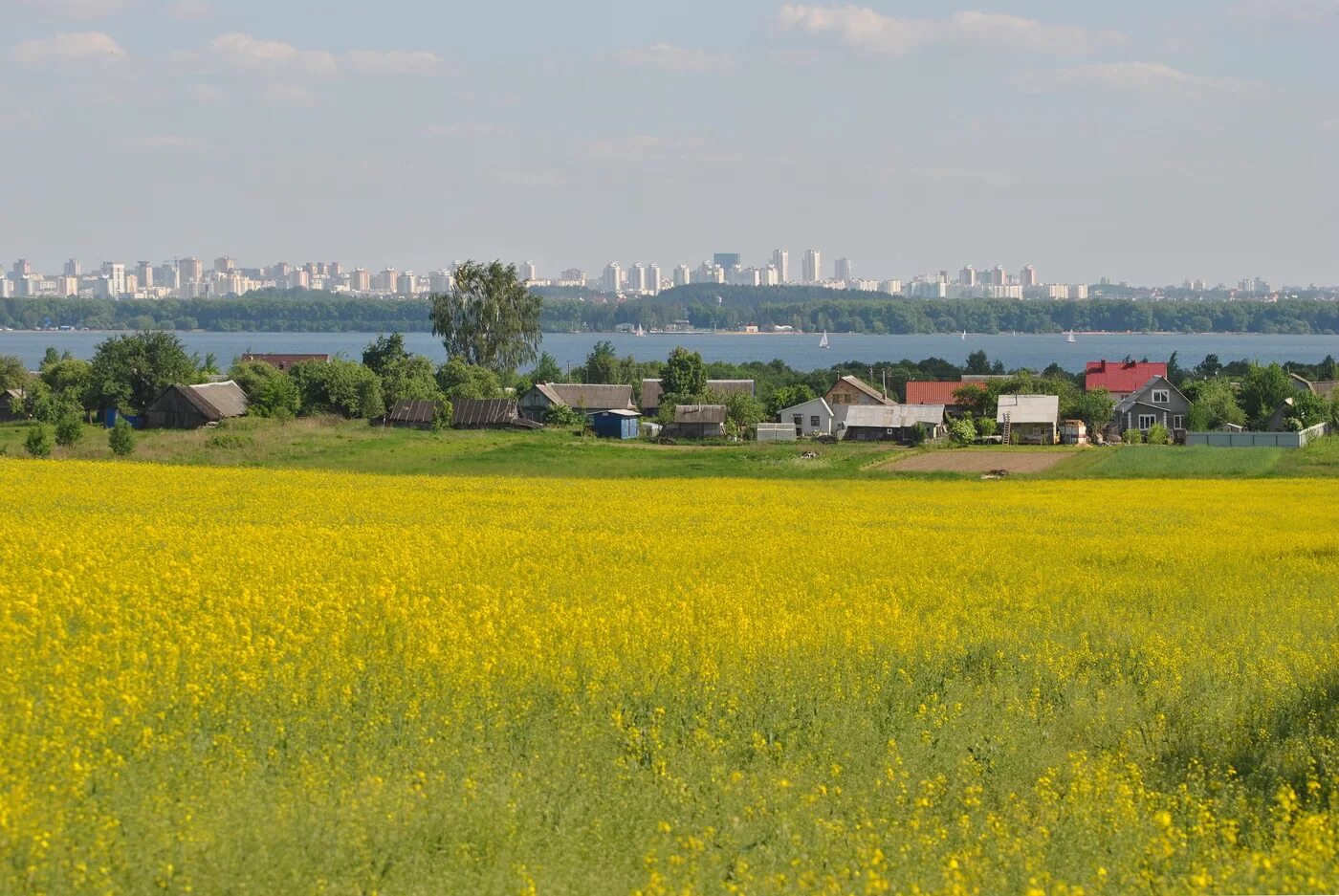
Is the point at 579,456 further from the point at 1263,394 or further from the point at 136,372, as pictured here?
the point at 1263,394

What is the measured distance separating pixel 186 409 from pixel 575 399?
2367 centimetres

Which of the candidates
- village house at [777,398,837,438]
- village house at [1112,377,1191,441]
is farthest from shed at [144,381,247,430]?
village house at [1112,377,1191,441]

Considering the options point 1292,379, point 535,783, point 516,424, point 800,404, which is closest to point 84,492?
point 535,783

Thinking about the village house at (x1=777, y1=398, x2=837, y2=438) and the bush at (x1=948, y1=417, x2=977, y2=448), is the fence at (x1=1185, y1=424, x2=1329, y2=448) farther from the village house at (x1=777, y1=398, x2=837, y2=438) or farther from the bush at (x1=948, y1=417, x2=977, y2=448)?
the village house at (x1=777, y1=398, x2=837, y2=438)

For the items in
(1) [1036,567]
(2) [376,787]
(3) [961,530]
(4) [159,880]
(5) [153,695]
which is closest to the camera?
(4) [159,880]

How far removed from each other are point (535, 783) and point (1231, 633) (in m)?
9.57

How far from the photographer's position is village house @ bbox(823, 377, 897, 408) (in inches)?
3388

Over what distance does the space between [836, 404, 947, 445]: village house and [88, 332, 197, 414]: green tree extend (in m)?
35.1

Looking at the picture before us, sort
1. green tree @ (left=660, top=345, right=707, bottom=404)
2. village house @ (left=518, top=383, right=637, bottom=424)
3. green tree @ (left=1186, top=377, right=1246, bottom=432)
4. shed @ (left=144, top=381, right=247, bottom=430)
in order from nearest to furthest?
shed @ (left=144, top=381, right=247, bottom=430), green tree @ (left=1186, top=377, right=1246, bottom=432), village house @ (left=518, top=383, right=637, bottom=424), green tree @ (left=660, top=345, right=707, bottom=404)

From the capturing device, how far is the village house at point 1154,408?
80500 millimetres

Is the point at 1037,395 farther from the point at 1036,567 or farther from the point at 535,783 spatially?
the point at 535,783

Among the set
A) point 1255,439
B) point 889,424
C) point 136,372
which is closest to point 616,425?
point 889,424

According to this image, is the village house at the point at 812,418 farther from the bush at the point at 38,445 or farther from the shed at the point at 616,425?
the bush at the point at 38,445

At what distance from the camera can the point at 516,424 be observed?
73.8m
